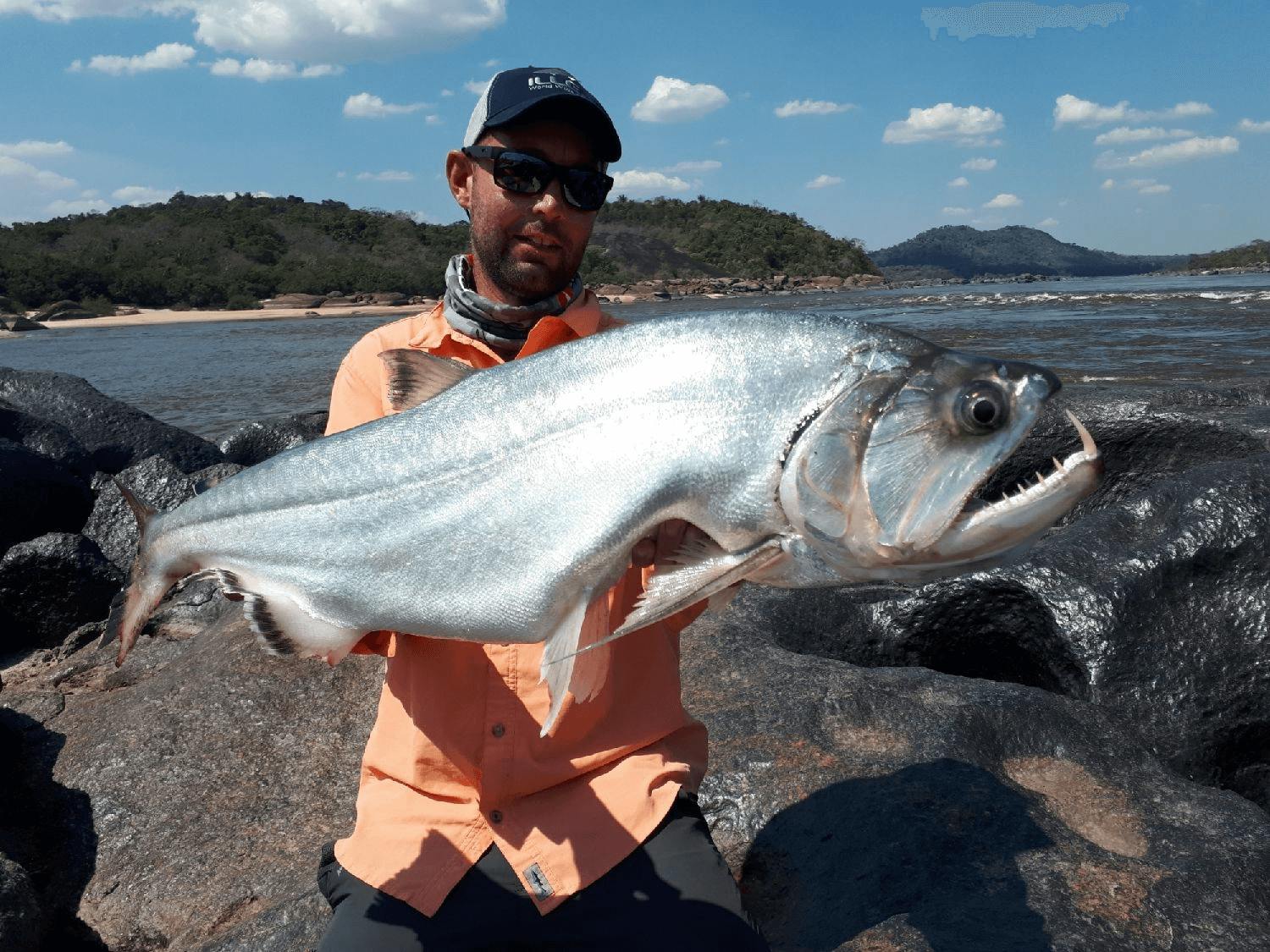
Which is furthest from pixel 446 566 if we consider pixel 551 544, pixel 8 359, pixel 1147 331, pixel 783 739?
pixel 8 359

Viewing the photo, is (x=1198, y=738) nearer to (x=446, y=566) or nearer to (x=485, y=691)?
(x=485, y=691)

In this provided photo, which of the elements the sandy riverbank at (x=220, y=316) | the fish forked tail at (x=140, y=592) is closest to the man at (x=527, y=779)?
the fish forked tail at (x=140, y=592)

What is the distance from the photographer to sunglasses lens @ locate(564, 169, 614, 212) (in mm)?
3062

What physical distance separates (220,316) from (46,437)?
4791cm

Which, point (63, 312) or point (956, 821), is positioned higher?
point (63, 312)

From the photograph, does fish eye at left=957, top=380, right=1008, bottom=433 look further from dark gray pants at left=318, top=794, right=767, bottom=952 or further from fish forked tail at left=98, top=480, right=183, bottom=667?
fish forked tail at left=98, top=480, right=183, bottom=667

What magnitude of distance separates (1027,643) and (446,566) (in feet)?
11.4

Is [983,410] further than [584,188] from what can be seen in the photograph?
No

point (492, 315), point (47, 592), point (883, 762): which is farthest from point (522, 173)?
point (47, 592)

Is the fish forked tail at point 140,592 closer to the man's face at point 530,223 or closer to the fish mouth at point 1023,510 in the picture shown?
the man's face at point 530,223

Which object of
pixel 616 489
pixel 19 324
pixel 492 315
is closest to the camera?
pixel 616 489

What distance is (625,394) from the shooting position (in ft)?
7.07

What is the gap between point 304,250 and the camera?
82125 millimetres

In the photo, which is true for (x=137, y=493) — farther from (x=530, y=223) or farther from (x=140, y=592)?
(x=530, y=223)
